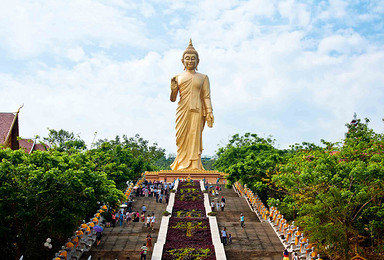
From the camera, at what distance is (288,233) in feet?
61.6

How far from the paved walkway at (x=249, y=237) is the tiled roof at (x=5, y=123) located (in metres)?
12.9

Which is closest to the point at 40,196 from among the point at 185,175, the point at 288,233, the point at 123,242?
the point at 123,242

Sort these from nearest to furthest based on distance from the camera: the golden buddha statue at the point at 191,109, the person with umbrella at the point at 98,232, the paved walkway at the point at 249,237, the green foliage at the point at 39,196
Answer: the green foliage at the point at 39,196
the paved walkway at the point at 249,237
the person with umbrella at the point at 98,232
the golden buddha statue at the point at 191,109

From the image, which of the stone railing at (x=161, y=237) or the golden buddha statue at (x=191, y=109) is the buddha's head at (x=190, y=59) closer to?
the golden buddha statue at (x=191, y=109)

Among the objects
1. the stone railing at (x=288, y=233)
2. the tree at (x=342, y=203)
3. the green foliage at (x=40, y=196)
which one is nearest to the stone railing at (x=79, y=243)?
the green foliage at (x=40, y=196)

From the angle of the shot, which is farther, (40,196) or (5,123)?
(5,123)

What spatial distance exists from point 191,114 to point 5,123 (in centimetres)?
1469

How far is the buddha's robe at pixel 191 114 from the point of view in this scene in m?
35.5

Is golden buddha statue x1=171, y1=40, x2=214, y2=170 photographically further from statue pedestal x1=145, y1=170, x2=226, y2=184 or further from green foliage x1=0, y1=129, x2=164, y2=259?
green foliage x1=0, y1=129, x2=164, y2=259

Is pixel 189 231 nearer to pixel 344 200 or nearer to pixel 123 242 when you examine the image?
pixel 123 242

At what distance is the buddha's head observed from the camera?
35.5 m

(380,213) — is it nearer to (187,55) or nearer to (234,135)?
(187,55)

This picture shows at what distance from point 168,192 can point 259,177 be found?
6.57 meters

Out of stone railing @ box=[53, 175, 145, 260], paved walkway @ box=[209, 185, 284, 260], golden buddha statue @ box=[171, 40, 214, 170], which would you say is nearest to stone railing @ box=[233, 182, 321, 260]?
paved walkway @ box=[209, 185, 284, 260]
